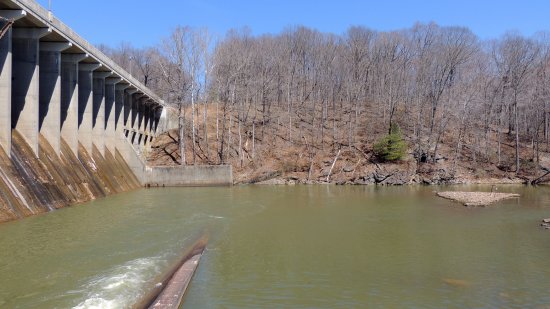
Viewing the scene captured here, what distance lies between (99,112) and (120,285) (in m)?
27.6

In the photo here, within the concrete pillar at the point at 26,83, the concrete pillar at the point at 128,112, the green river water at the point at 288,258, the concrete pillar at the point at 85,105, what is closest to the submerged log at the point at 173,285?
the green river water at the point at 288,258

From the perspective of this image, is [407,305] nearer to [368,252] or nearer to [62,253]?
[368,252]

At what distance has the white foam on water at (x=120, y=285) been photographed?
8.36 meters

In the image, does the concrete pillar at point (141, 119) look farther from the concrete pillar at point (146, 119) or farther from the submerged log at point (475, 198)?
the submerged log at point (475, 198)

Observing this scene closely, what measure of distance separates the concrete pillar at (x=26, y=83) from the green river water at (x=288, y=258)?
5.07 m

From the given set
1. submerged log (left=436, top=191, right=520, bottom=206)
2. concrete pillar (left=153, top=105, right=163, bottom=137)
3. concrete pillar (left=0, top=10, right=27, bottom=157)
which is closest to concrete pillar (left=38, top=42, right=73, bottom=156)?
concrete pillar (left=0, top=10, right=27, bottom=157)

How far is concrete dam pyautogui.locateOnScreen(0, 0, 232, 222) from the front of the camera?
769 inches

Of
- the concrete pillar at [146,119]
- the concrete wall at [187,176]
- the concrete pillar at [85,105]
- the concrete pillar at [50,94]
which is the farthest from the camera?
the concrete pillar at [146,119]

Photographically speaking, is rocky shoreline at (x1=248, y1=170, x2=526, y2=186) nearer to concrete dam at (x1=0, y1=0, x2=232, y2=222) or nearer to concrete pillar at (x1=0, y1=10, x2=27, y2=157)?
concrete dam at (x1=0, y1=0, x2=232, y2=222)

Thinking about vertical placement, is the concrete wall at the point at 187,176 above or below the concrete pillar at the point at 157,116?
below

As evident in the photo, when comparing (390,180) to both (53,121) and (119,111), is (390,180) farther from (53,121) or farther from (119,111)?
(53,121)

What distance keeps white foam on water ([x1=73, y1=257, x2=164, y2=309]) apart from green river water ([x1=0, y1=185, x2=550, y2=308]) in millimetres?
23

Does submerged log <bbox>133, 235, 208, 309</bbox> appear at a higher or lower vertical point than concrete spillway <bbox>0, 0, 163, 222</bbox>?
lower

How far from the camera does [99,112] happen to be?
34281 mm
